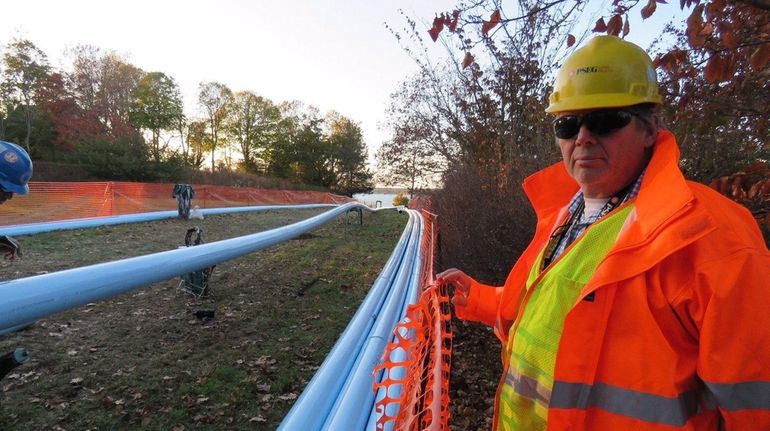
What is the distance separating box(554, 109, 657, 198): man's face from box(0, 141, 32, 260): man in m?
4.47

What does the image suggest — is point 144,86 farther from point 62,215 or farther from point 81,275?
point 81,275

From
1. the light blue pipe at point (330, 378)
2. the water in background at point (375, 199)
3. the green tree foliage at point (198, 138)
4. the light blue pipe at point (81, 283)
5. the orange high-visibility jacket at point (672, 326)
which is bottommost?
the water in background at point (375, 199)

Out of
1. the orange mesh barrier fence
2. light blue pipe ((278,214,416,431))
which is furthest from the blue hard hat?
the orange mesh barrier fence

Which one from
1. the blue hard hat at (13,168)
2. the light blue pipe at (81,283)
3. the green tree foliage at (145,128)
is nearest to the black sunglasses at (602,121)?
the light blue pipe at (81,283)

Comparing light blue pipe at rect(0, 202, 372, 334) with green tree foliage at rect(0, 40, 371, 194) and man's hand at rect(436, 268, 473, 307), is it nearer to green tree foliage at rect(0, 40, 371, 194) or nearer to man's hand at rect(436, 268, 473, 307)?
man's hand at rect(436, 268, 473, 307)

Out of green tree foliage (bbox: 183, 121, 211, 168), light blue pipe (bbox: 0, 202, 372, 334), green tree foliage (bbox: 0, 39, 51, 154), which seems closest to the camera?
light blue pipe (bbox: 0, 202, 372, 334)

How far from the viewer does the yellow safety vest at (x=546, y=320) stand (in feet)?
3.83

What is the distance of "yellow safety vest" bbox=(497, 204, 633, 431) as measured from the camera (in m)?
1.17

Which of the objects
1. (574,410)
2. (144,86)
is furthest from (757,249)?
(144,86)

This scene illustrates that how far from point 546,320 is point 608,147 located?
0.62 metres

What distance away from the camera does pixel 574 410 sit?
3.58 feet

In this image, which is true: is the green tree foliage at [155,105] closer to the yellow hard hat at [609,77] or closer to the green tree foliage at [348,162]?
the green tree foliage at [348,162]

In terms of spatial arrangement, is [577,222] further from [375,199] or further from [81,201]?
[375,199]

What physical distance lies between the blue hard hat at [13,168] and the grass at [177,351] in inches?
61.7
